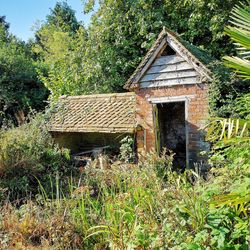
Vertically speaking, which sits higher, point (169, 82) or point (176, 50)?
point (176, 50)

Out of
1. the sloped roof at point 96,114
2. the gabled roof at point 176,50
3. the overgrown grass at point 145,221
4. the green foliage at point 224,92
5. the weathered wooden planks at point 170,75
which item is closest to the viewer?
the overgrown grass at point 145,221

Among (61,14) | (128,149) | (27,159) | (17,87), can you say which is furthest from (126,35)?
(61,14)

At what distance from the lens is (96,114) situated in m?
10.9

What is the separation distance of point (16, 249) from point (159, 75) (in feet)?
20.2

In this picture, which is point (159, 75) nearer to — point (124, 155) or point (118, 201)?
point (124, 155)

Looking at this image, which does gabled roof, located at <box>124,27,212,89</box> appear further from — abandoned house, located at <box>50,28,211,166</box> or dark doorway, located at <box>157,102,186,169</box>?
dark doorway, located at <box>157,102,186,169</box>

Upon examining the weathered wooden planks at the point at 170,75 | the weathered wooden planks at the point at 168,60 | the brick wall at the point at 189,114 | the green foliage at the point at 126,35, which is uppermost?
the green foliage at the point at 126,35

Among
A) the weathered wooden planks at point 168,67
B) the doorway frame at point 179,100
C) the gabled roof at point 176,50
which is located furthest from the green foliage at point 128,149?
the weathered wooden planks at point 168,67

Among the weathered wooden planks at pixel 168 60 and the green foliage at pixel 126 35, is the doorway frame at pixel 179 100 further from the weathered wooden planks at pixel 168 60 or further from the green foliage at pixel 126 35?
the green foliage at pixel 126 35

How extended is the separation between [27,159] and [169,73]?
473 cm

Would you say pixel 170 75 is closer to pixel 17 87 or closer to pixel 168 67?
pixel 168 67

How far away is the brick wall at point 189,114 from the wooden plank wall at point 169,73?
157 mm

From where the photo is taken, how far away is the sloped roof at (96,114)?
32.9 feet

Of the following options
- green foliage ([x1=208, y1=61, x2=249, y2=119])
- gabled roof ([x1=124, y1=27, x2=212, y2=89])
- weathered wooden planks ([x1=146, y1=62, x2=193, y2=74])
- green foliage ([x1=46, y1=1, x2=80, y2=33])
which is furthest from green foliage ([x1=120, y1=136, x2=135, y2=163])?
green foliage ([x1=46, y1=1, x2=80, y2=33])
